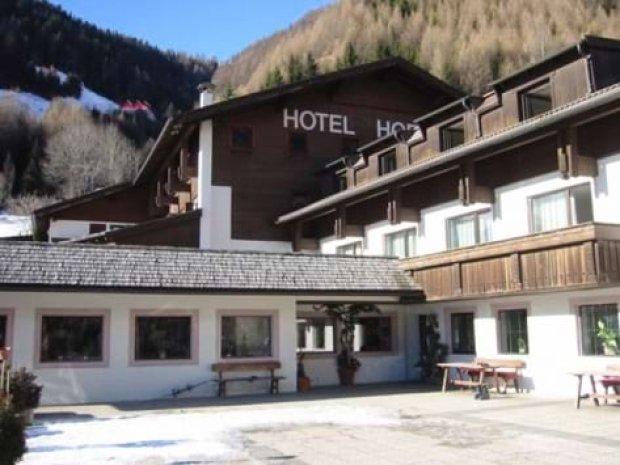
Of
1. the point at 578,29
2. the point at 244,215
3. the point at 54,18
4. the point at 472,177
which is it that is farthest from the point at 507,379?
the point at 54,18

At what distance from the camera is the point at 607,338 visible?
54.0ft

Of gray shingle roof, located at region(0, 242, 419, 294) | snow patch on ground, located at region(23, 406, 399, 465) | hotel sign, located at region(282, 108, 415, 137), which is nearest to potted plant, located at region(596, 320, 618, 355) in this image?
snow patch on ground, located at region(23, 406, 399, 465)

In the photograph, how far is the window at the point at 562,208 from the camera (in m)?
17.0

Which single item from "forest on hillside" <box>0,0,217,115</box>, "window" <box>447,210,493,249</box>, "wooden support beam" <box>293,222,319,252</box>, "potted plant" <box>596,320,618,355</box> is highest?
"forest on hillside" <box>0,0,217,115</box>

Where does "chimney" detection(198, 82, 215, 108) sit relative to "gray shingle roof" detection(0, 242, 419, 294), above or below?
above

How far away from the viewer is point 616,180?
52.6 ft

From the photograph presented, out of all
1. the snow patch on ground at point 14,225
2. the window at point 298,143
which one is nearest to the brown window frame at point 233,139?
the window at point 298,143

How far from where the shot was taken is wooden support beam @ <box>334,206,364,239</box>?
24.8m

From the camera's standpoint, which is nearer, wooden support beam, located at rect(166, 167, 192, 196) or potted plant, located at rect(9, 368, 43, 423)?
potted plant, located at rect(9, 368, 43, 423)

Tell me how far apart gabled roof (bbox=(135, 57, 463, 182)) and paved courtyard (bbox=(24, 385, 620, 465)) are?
12362 mm

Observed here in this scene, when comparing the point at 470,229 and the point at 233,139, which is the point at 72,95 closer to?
the point at 233,139

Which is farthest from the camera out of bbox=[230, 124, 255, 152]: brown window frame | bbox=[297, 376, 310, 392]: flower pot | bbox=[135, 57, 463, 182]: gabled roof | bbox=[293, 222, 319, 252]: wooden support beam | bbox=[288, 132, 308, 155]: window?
bbox=[288, 132, 308, 155]: window

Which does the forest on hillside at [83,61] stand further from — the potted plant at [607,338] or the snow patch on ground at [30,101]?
the potted plant at [607,338]

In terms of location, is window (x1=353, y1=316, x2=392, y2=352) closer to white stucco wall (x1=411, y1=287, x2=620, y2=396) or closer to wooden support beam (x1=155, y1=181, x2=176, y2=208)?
white stucco wall (x1=411, y1=287, x2=620, y2=396)
